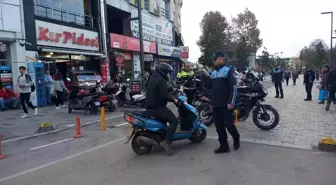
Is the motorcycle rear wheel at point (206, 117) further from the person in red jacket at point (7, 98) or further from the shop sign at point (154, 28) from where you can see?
the shop sign at point (154, 28)

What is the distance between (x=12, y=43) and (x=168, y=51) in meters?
19.4

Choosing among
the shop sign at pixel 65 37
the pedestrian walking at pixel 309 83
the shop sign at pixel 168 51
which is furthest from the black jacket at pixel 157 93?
the shop sign at pixel 168 51

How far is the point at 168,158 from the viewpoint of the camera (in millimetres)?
5082

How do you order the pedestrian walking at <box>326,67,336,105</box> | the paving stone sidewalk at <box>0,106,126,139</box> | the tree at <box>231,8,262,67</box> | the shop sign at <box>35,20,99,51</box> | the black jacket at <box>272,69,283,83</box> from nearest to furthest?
the paving stone sidewalk at <box>0,106,126,139</box> → the pedestrian walking at <box>326,67,336,105</box> → the shop sign at <box>35,20,99,51</box> → the black jacket at <box>272,69,283,83</box> → the tree at <box>231,8,262,67</box>

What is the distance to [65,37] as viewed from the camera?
1551 cm

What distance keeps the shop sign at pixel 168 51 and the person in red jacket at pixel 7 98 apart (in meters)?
17.3

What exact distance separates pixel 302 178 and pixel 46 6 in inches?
591

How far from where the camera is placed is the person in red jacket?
11914 mm

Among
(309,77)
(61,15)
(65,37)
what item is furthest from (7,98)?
(309,77)

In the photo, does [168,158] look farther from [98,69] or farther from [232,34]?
[232,34]

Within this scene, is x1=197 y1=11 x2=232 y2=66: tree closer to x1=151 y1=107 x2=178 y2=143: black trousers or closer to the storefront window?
the storefront window

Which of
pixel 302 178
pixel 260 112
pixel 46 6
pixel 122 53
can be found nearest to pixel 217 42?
pixel 122 53

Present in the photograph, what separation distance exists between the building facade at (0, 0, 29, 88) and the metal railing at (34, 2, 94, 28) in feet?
5.28

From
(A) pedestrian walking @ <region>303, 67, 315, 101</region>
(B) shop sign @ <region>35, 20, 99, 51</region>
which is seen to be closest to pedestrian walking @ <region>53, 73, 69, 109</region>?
(B) shop sign @ <region>35, 20, 99, 51</region>
